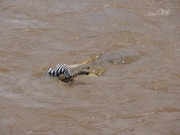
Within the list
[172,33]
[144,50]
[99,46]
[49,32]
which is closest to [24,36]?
[49,32]

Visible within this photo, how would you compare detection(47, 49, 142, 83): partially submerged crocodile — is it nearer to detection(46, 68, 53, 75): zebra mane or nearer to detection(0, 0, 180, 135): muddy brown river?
detection(0, 0, 180, 135): muddy brown river

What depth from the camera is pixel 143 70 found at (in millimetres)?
6898

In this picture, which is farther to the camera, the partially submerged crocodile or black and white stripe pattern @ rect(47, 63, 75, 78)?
the partially submerged crocodile

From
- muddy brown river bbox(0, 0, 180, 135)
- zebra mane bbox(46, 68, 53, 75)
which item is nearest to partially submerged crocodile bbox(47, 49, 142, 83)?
muddy brown river bbox(0, 0, 180, 135)

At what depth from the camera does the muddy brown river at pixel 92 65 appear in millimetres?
5320

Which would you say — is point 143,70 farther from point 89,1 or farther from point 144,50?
point 89,1

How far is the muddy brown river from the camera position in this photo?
532 centimetres

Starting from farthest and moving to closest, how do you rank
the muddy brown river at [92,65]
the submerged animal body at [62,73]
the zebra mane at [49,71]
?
the zebra mane at [49,71] → the submerged animal body at [62,73] → the muddy brown river at [92,65]

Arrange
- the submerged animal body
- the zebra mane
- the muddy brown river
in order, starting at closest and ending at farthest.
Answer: the muddy brown river
the submerged animal body
the zebra mane

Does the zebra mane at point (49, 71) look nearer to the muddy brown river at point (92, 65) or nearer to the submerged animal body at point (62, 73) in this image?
the submerged animal body at point (62, 73)

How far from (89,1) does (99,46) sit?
137 inches

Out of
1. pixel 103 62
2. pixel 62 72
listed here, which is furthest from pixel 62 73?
pixel 103 62

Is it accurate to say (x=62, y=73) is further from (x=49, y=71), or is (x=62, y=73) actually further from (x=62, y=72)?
(x=49, y=71)

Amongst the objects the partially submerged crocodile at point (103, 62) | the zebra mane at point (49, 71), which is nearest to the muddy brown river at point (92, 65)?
the partially submerged crocodile at point (103, 62)
